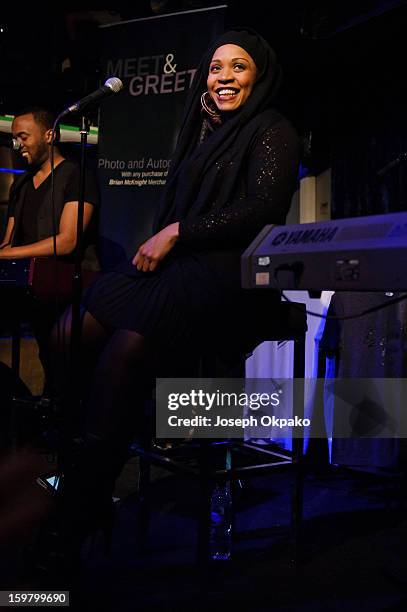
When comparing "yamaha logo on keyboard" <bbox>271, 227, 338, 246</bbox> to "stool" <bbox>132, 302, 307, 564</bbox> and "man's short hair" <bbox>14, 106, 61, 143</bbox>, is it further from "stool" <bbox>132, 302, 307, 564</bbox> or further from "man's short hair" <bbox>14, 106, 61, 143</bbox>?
"man's short hair" <bbox>14, 106, 61, 143</bbox>

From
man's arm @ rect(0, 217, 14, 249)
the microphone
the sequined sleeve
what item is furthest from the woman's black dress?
man's arm @ rect(0, 217, 14, 249)

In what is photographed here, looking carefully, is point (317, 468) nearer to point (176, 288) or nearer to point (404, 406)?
point (404, 406)

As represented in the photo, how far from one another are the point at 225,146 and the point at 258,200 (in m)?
0.19

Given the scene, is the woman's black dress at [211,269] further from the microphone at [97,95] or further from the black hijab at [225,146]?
the microphone at [97,95]

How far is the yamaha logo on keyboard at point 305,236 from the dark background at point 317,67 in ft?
10.5

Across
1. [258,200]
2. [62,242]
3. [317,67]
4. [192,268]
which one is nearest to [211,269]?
[192,268]

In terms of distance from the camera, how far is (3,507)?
97.7 inches

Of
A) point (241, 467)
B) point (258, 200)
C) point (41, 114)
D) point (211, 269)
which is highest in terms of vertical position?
point (41, 114)

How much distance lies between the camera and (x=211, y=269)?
162 centimetres

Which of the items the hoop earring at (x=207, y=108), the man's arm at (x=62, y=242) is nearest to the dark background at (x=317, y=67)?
the man's arm at (x=62, y=242)

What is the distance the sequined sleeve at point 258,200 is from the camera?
161 centimetres

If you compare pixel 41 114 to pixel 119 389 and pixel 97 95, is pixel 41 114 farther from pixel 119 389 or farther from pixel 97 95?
pixel 119 389

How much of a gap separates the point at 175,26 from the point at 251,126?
199 centimetres

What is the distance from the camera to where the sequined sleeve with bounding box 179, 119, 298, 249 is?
1.61 meters
